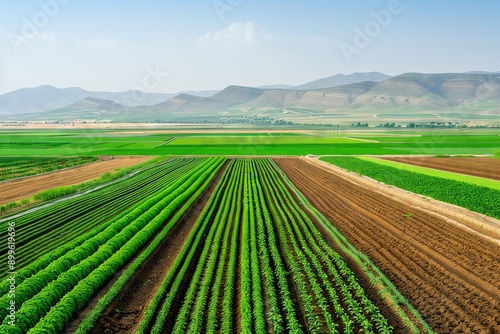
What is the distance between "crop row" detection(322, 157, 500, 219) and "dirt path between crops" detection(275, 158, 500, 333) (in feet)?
3.51

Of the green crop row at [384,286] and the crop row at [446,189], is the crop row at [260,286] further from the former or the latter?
the crop row at [446,189]

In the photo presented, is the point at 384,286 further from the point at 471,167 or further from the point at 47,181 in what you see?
the point at 471,167

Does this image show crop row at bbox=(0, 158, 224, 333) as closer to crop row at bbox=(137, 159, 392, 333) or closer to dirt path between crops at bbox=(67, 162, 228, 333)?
dirt path between crops at bbox=(67, 162, 228, 333)

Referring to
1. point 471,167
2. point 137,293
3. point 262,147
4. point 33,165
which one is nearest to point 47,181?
point 33,165

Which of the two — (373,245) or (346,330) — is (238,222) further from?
(346,330)

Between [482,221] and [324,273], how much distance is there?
1116 cm

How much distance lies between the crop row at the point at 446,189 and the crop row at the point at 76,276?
17827 mm

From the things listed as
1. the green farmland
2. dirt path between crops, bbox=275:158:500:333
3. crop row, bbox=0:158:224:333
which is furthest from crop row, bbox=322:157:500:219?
the green farmland

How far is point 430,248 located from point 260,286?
8088mm

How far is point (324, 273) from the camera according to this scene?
13617 mm

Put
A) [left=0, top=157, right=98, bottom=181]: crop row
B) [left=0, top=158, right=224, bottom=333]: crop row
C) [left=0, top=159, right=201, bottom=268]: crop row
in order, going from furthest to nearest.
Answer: [left=0, top=157, right=98, bottom=181]: crop row → [left=0, top=159, right=201, bottom=268]: crop row → [left=0, top=158, right=224, bottom=333]: crop row

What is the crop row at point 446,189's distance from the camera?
22.8m

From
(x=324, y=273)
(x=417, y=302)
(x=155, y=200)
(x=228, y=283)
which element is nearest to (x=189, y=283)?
(x=228, y=283)

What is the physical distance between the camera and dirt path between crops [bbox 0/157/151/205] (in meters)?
31.8
